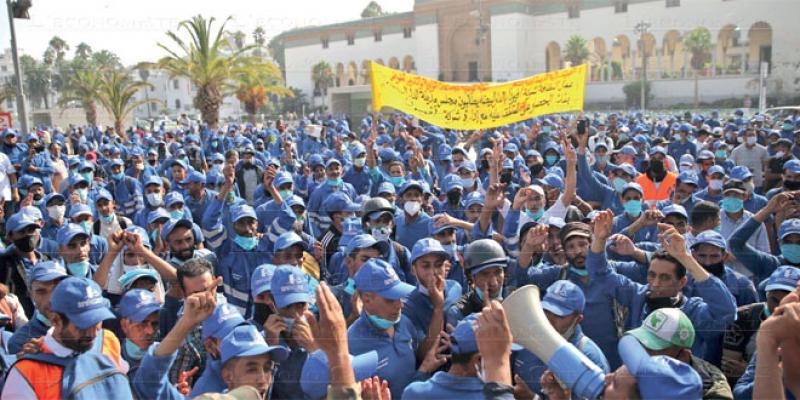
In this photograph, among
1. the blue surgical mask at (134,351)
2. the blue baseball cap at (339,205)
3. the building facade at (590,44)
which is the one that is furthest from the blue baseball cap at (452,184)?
the building facade at (590,44)

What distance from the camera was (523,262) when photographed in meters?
Answer: 3.98

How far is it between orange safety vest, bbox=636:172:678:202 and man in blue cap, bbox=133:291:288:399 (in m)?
5.55

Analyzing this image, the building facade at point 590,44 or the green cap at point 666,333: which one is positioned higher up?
the building facade at point 590,44

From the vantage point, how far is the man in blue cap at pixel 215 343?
2.52 metres

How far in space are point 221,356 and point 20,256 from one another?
2.73m

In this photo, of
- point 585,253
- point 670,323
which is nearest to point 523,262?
point 585,253

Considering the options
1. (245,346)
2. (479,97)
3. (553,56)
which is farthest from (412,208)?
(553,56)

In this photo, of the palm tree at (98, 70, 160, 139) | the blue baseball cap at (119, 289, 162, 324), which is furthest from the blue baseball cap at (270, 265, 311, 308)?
the palm tree at (98, 70, 160, 139)

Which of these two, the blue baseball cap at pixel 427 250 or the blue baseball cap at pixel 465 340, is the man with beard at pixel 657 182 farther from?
the blue baseball cap at pixel 465 340

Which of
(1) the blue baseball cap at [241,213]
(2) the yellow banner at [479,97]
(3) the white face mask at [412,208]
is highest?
(2) the yellow banner at [479,97]

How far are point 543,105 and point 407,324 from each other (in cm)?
681

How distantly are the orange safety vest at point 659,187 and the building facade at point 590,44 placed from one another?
26.4 metres

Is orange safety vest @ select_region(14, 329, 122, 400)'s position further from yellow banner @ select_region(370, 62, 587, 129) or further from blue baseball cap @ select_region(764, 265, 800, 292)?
yellow banner @ select_region(370, 62, 587, 129)

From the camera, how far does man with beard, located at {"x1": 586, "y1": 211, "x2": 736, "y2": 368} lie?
9.94 feet
